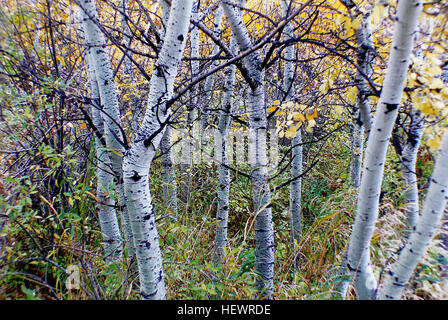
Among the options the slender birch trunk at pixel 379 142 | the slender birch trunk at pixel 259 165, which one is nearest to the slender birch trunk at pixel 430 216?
the slender birch trunk at pixel 379 142

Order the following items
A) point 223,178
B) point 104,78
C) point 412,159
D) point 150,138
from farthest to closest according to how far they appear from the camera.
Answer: point 223,178 < point 412,159 < point 104,78 < point 150,138

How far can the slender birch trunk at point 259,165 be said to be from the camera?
1912mm

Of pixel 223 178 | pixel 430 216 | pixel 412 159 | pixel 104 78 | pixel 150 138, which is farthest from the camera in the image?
pixel 223 178

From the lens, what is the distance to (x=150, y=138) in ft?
4.71

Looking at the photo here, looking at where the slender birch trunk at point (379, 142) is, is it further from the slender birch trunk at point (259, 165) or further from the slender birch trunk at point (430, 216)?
the slender birch trunk at point (259, 165)

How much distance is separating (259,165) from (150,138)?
941 mm

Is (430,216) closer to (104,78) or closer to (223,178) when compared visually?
(223,178)

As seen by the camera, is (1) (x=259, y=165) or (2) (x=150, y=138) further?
(1) (x=259, y=165)

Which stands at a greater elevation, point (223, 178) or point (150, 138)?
point (150, 138)

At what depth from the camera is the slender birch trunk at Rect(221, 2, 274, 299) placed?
1.91 m

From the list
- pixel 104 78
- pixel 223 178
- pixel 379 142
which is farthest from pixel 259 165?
pixel 104 78

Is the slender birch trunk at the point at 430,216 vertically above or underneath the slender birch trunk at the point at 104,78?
underneath

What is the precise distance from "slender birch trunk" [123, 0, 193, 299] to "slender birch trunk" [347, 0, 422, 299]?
114 cm

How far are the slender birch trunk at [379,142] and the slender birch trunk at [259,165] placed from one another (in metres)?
0.69
